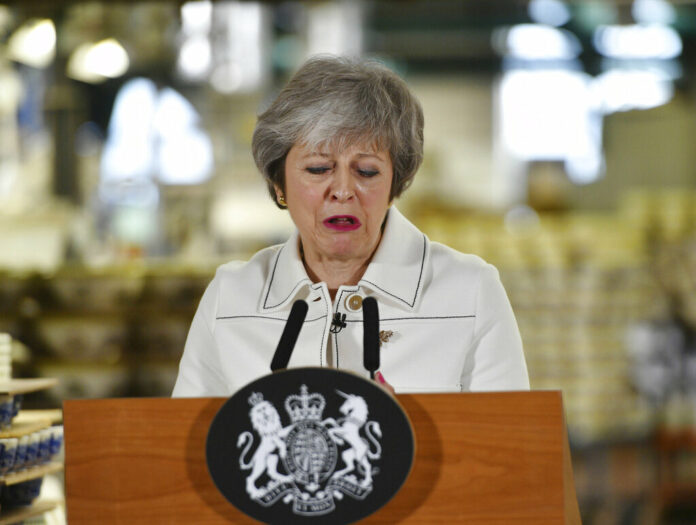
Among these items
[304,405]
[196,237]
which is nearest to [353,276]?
[304,405]

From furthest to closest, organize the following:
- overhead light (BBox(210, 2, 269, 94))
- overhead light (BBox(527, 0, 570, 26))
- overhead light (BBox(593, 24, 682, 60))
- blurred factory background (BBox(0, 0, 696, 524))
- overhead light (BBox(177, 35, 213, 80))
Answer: overhead light (BBox(593, 24, 682, 60)) < overhead light (BBox(527, 0, 570, 26)) < overhead light (BBox(210, 2, 269, 94)) < overhead light (BBox(177, 35, 213, 80)) < blurred factory background (BBox(0, 0, 696, 524))

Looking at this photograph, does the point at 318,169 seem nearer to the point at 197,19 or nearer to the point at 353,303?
the point at 353,303

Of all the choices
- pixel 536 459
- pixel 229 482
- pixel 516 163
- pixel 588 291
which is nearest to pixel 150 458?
pixel 229 482

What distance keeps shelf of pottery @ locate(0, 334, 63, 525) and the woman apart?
1.07 ft

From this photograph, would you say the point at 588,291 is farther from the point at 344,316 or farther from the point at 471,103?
the point at 471,103

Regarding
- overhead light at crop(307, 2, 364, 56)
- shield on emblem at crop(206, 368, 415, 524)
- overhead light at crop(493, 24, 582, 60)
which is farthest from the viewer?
overhead light at crop(493, 24, 582, 60)

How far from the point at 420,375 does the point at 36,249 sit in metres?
3.96

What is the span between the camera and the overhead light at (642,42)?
10367 mm

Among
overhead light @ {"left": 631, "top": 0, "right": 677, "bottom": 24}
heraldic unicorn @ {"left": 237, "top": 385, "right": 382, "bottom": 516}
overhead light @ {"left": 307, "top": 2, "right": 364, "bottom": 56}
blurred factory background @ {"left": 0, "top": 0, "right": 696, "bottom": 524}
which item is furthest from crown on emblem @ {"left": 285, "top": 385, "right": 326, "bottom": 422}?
overhead light @ {"left": 631, "top": 0, "right": 677, "bottom": 24}

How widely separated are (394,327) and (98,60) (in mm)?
4393

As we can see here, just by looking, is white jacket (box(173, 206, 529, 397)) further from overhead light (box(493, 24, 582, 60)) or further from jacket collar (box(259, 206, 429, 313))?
overhead light (box(493, 24, 582, 60))

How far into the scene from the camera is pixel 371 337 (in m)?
1.25

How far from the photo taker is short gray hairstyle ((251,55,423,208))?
1.39 meters

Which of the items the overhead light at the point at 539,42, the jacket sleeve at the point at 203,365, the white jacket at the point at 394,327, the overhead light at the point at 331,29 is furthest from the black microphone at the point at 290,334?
the overhead light at the point at 539,42
